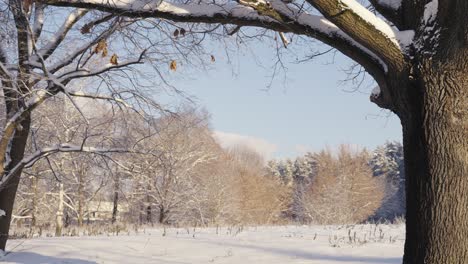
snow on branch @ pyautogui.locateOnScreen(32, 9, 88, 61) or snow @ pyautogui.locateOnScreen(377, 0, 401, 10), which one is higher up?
snow on branch @ pyautogui.locateOnScreen(32, 9, 88, 61)

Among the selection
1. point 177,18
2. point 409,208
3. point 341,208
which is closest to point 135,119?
point 177,18

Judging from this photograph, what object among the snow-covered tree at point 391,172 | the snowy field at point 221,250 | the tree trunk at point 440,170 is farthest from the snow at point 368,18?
the snow-covered tree at point 391,172

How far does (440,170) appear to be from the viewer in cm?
373

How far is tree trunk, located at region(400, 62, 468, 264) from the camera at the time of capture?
12.1ft

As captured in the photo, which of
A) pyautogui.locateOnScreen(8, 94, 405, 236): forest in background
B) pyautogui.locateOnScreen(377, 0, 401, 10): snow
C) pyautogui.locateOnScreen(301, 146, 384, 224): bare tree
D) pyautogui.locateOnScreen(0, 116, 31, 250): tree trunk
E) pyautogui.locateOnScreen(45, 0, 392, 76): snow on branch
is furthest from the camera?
pyautogui.locateOnScreen(301, 146, 384, 224): bare tree

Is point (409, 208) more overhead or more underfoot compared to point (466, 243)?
more overhead

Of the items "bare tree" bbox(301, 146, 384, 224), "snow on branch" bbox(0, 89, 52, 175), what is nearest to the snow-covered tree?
"bare tree" bbox(301, 146, 384, 224)

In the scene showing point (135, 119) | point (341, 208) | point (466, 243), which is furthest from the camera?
point (341, 208)

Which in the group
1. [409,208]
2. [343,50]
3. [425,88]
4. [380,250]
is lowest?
[380,250]

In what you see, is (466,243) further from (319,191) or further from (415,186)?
(319,191)

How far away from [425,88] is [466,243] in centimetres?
128

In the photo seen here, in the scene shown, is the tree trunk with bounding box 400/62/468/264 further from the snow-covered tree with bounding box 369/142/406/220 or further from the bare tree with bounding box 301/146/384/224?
the snow-covered tree with bounding box 369/142/406/220

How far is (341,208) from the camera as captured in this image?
37.8 m

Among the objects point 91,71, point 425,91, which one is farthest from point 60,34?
point 425,91
